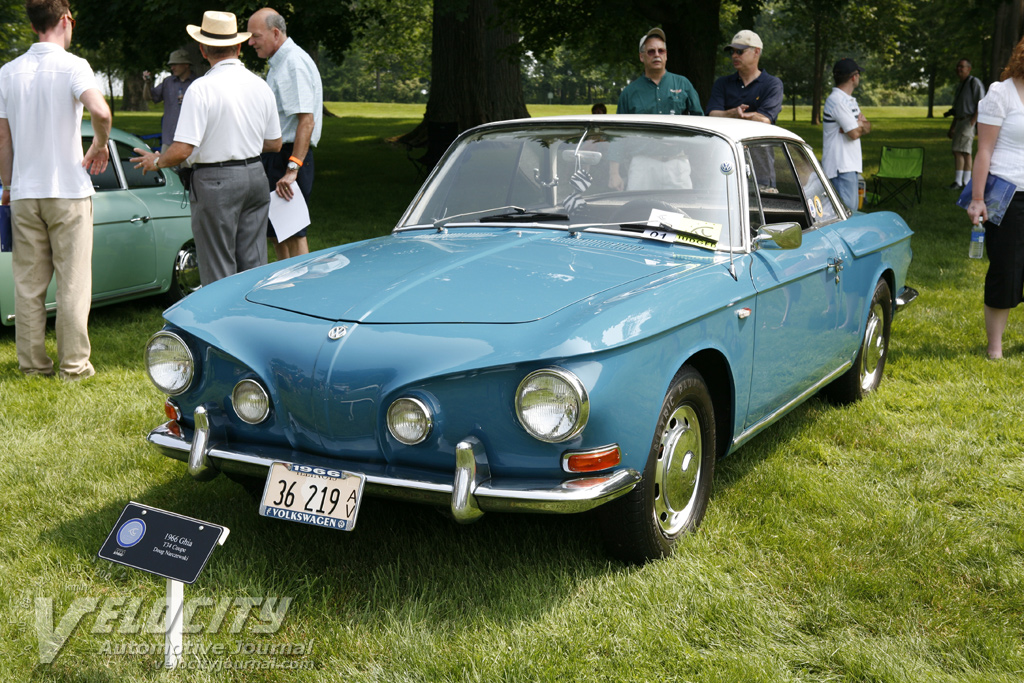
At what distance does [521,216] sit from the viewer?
4.26m

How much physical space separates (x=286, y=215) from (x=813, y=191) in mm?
3519

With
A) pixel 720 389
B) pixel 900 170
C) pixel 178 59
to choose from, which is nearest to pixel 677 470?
pixel 720 389

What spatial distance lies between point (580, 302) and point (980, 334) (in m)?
4.89

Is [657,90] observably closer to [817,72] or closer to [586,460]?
[586,460]

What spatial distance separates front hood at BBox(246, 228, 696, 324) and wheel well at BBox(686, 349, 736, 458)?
0.39 m

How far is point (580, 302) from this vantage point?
3141 mm

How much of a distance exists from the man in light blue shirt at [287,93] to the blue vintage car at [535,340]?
223 cm

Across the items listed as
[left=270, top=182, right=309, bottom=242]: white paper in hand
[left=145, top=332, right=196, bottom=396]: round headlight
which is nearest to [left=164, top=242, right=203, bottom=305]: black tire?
[left=270, top=182, right=309, bottom=242]: white paper in hand

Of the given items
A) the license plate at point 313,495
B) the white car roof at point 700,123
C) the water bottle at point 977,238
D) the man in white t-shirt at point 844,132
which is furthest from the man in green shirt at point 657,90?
the license plate at point 313,495

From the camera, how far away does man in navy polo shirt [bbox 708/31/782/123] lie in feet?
24.5

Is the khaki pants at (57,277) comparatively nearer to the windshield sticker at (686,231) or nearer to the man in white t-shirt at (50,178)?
the man in white t-shirt at (50,178)

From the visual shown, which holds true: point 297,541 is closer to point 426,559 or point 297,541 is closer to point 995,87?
point 426,559

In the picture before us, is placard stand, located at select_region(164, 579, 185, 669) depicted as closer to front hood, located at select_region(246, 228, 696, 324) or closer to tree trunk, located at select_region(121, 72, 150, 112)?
front hood, located at select_region(246, 228, 696, 324)

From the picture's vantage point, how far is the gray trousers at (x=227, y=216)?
586 centimetres
